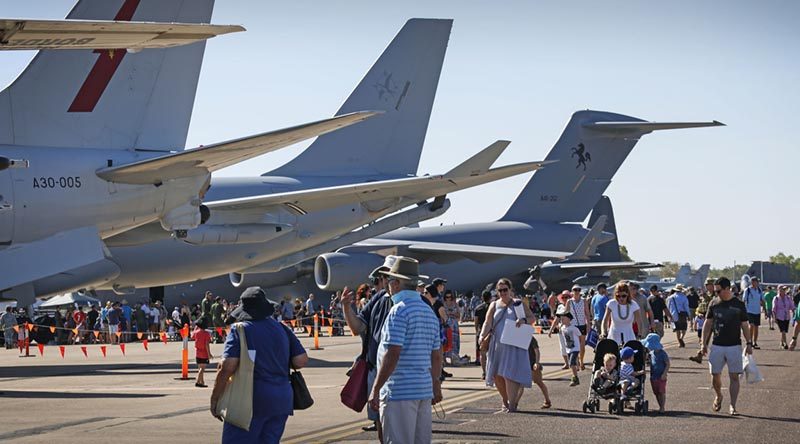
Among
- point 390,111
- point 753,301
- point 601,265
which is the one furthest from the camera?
point 601,265

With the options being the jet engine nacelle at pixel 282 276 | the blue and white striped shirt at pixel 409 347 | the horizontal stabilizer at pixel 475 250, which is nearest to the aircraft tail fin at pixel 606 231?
the horizontal stabilizer at pixel 475 250

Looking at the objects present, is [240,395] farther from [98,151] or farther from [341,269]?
[341,269]

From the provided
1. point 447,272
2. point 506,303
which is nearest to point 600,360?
point 506,303

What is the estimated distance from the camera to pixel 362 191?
23453 millimetres

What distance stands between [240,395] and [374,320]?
289cm

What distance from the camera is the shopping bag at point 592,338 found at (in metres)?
19.0

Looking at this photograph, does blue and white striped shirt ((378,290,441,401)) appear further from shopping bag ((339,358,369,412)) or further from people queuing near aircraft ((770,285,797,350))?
people queuing near aircraft ((770,285,797,350))

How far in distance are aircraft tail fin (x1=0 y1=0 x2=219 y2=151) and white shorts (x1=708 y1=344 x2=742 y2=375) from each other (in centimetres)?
1098

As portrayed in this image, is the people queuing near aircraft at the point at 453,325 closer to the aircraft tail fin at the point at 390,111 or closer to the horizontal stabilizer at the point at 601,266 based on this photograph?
the aircraft tail fin at the point at 390,111

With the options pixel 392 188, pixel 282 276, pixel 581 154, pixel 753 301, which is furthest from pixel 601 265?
pixel 392 188

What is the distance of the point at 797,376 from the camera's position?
1864 centimetres

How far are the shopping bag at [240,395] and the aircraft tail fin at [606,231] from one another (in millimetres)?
55159

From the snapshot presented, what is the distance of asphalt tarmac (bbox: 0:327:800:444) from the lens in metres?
11.4

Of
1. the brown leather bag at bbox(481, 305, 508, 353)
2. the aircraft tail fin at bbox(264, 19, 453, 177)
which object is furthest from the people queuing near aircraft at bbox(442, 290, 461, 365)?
the brown leather bag at bbox(481, 305, 508, 353)
